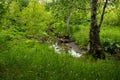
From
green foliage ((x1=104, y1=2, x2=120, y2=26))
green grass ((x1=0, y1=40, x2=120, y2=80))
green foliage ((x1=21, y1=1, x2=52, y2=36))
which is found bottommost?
green foliage ((x1=104, y1=2, x2=120, y2=26))

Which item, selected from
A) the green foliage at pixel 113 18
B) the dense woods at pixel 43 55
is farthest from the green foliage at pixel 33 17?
the green foliage at pixel 113 18

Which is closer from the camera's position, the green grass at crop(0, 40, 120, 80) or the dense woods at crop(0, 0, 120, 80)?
the green grass at crop(0, 40, 120, 80)

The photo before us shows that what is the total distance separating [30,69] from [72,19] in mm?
16907

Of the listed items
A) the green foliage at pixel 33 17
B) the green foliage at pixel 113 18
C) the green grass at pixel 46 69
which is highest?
the green foliage at pixel 33 17

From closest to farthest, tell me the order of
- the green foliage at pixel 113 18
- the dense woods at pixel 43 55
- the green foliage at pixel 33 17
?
1. the dense woods at pixel 43 55
2. the green foliage at pixel 33 17
3. the green foliage at pixel 113 18

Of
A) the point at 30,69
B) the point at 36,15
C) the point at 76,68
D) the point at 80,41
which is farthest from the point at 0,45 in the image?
the point at 80,41

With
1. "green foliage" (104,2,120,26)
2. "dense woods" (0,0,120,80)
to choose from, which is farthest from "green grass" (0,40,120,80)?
"green foliage" (104,2,120,26)

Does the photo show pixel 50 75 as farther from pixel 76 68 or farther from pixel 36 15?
pixel 36 15

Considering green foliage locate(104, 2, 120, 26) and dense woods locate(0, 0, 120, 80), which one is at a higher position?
dense woods locate(0, 0, 120, 80)

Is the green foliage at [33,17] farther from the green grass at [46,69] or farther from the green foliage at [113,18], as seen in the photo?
the green foliage at [113,18]

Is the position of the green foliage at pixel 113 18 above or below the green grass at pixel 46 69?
below

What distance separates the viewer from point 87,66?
9.71 m

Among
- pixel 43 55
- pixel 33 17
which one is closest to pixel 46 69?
pixel 43 55

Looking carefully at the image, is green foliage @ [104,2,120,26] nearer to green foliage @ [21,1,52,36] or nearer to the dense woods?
the dense woods
